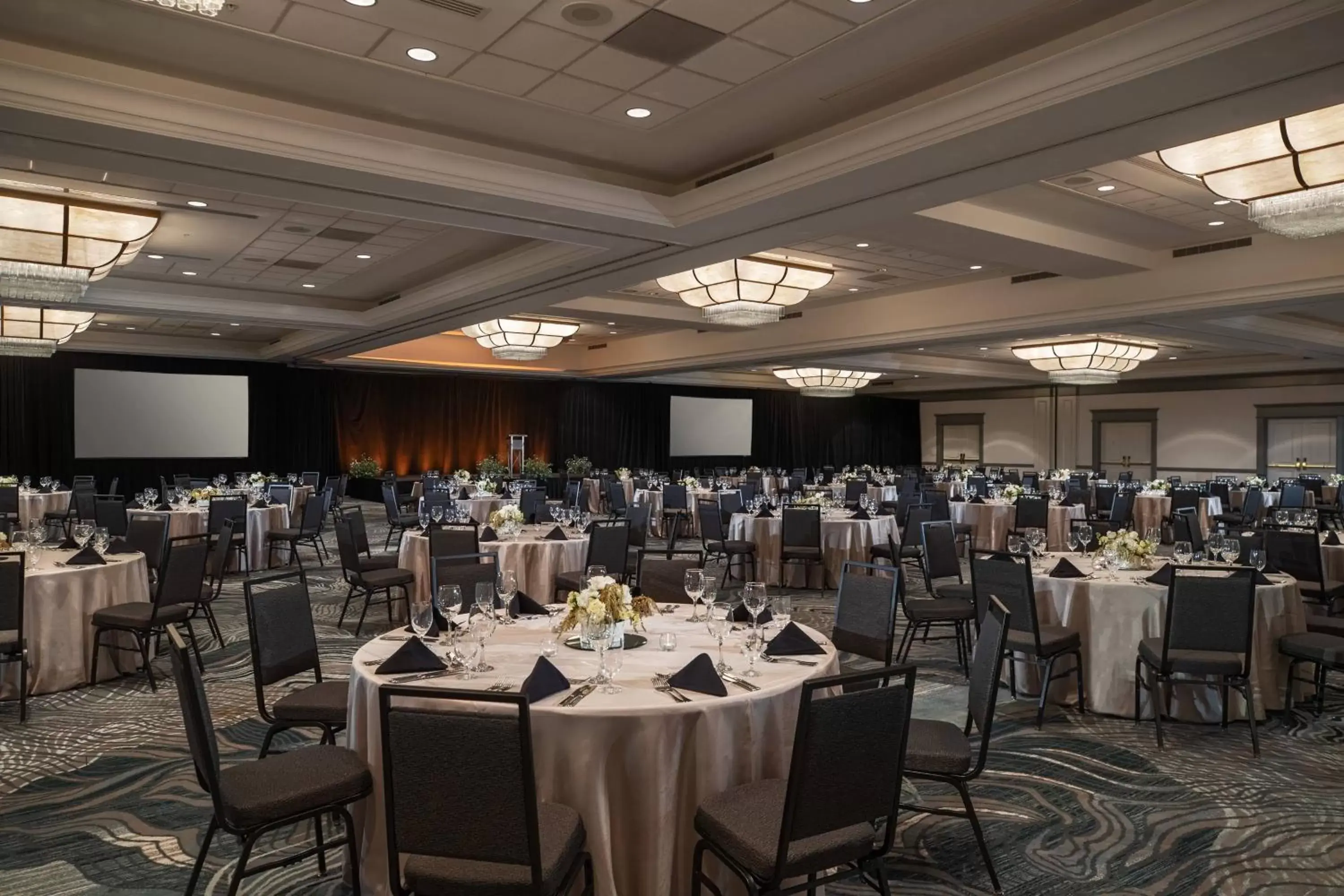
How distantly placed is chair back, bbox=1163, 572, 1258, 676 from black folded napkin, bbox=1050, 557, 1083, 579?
29.0 inches

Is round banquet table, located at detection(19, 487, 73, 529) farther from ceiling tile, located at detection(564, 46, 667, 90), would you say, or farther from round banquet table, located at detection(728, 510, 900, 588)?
ceiling tile, located at detection(564, 46, 667, 90)

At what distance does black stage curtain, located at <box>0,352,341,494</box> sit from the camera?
1616 centimetres

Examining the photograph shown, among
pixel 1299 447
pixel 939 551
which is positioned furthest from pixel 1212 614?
pixel 1299 447

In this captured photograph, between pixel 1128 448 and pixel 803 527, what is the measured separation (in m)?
16.3

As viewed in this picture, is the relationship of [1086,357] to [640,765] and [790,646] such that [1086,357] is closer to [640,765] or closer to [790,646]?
[790,646]

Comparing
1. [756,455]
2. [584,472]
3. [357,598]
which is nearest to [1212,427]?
[756,455]

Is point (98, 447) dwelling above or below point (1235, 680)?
above

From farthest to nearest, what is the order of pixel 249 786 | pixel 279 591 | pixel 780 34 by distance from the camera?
pixel 780 34
pixel 279 591
pixel 249 786

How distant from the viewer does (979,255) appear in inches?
340

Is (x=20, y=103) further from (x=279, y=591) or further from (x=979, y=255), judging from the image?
(x=979, y=255)

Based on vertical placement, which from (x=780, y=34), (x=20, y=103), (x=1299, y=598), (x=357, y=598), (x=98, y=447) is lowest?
(x=357, y=598)

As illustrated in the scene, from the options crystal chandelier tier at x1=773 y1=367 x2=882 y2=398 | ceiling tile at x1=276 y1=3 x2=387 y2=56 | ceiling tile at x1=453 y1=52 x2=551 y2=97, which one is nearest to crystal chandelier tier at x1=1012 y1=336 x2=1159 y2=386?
crystal chandelier tier at x1=773 y1=367 x2=882 y2=398

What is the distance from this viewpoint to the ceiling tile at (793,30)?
3.98 m

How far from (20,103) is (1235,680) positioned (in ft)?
21.5
